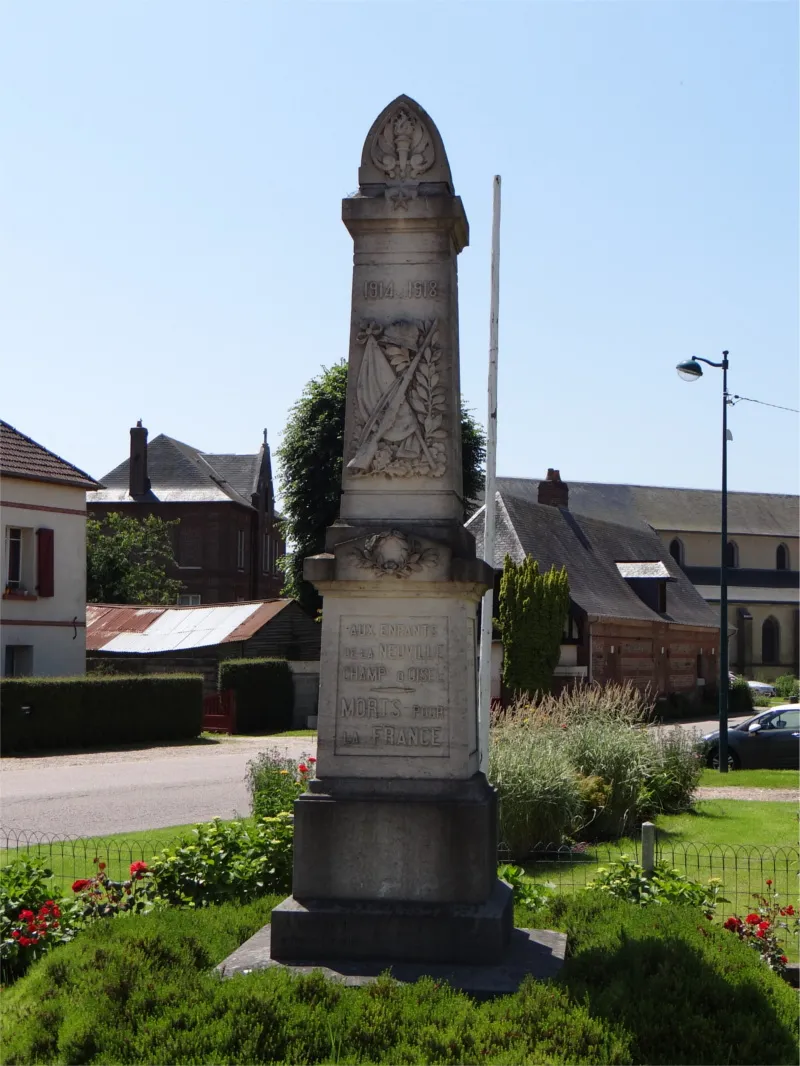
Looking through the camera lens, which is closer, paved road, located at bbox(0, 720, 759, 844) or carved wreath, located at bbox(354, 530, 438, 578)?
carved wreath, located at bbox(354, 530, 438, 578)

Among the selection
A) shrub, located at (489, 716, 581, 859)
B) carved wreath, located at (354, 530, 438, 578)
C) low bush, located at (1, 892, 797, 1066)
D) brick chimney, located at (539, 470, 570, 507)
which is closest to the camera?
low bush, located at (1, 892, 797, 1066)

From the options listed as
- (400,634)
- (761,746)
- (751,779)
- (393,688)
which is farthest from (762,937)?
(761,746)

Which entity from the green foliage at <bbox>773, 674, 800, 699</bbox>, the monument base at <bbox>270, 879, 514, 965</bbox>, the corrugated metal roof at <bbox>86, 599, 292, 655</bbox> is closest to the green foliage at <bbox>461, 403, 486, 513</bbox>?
the corrugated metal roof at <bbox>86, 599, 292, 655</bbox>

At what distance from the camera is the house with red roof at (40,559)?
29.1 meters

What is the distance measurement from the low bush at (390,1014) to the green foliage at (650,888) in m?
1.60

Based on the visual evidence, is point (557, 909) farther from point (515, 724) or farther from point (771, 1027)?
point (515, 724)

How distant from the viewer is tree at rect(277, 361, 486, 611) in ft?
128

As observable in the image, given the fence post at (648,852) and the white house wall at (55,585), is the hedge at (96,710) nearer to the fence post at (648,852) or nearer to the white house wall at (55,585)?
the white house wall at (55,585)

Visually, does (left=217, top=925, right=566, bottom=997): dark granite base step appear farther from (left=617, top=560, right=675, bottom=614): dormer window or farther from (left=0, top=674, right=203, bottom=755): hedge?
(left=617, top=560, right=675, bottom=614): dormer window

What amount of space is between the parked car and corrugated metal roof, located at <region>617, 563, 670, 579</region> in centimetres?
2022

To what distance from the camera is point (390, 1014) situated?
5492 mm

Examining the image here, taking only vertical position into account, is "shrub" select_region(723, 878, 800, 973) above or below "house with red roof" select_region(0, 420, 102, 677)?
below

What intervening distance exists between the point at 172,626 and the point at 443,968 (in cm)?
3030

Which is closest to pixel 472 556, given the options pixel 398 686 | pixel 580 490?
pixel 398 686
